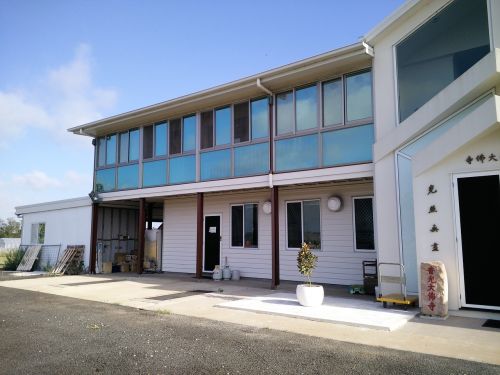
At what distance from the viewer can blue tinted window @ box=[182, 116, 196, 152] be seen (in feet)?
43.5

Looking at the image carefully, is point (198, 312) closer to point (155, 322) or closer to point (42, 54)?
point (155, 322)

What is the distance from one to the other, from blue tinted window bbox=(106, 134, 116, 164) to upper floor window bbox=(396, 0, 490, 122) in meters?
11.0

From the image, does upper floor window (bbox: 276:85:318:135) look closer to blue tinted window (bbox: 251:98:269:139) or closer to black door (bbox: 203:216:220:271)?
blue tinted window (bbox: 251:98:269:139)

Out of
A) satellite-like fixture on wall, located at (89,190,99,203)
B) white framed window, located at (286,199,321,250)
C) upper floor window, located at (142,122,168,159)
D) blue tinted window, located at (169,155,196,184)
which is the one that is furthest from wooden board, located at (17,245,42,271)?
white framed window, located at (286,199,321,250)

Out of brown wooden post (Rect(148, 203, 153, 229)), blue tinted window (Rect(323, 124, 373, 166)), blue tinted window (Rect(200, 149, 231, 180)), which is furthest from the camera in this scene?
brown wooden post (Rect(148, 203, 153, 229))

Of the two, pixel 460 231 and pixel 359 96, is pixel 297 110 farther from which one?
pixel 460 231

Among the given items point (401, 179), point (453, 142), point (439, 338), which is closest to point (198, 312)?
point (439, 338)

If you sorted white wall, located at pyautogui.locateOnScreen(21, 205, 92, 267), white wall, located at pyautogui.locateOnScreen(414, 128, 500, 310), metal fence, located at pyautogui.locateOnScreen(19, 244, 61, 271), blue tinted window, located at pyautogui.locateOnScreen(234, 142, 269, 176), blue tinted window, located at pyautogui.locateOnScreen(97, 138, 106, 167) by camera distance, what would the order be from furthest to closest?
metal fence, located at pyautogui.locateOnScreen(19, 244, 61, 271) < white wall, located at pyautogui.locateOnScreen(21, 205, 92, 267) < blue tinted window, located at pyautogui.locateOnScreen(97, 138, 106, 167) < blue tinted window, located at pyautogui.locateOnScreen(234, 142, 269, 176) < white wall, located at pyautogui.locateOnScreen(414, 128, 500, 310)

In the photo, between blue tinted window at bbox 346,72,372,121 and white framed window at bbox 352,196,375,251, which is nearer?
blue tinted window at bbox 346,72,372,121

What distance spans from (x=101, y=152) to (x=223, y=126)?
6.34 metres

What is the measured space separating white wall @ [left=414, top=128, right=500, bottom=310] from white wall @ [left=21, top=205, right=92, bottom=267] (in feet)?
42.6

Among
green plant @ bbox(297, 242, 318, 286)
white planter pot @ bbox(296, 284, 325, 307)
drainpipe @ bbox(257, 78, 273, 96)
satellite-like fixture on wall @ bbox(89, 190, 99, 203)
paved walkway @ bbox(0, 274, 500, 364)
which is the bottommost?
paved walkway @ bbox(0, 274, 500, 364)

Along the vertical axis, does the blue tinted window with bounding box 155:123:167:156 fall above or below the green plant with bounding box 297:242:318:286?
above

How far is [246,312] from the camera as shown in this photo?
7.73 metres
